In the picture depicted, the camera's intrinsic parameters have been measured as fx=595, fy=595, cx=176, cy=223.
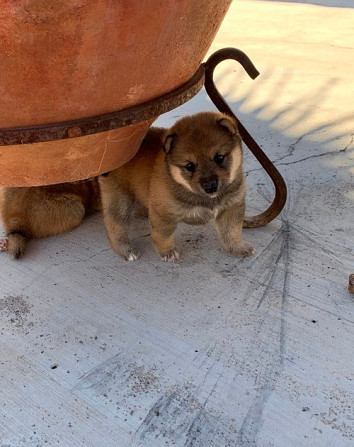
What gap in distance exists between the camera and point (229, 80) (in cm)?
430

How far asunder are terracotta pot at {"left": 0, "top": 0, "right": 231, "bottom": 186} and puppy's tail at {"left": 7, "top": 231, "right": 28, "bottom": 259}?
797mm

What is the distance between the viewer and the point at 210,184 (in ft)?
6.81

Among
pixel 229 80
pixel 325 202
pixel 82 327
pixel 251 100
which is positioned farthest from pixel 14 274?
pixel 229 80

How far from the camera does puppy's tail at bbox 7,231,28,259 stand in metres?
2.41

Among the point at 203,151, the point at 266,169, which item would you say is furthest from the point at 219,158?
the point at 266,169

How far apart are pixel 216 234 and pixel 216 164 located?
499 millimetres

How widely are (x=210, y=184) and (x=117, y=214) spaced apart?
529 mm

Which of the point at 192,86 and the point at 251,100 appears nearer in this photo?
the point at 192,86

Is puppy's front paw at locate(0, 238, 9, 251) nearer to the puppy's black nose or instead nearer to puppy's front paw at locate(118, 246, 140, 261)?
puppy's front paw at locate(118, 246, 140, 261)

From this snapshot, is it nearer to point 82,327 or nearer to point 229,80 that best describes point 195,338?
point 82,327

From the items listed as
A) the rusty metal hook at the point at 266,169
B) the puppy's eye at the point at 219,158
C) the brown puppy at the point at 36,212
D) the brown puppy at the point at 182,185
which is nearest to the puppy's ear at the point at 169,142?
the brown puppy at the point at 182,185

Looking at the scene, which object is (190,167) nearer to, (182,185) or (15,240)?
(182,185)

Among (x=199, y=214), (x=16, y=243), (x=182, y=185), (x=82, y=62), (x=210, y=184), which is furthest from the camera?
(x=16, y=243)

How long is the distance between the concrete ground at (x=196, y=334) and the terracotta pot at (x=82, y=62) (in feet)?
1.91
